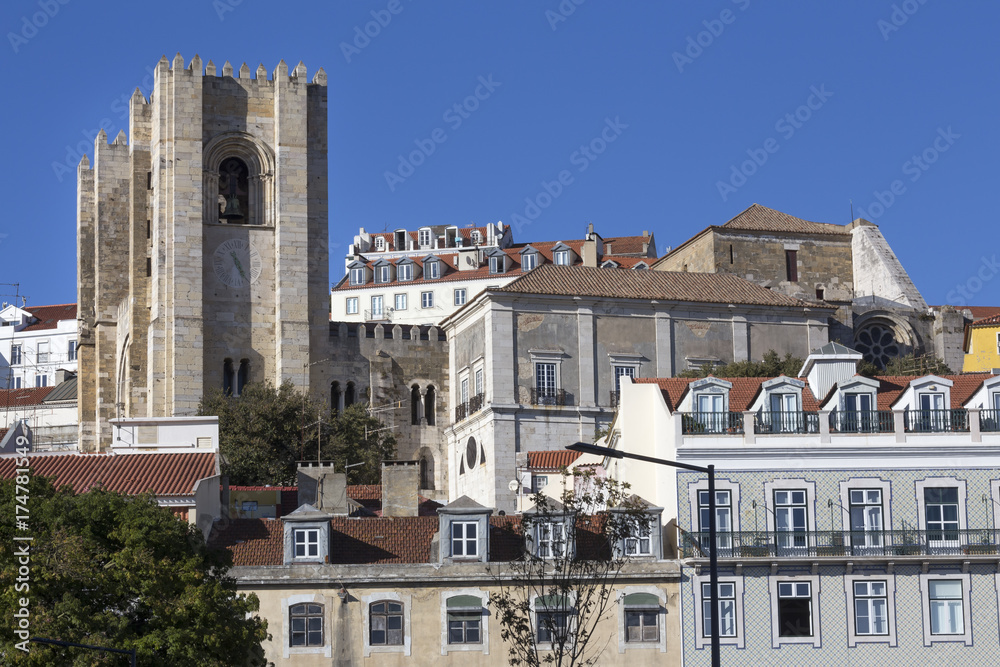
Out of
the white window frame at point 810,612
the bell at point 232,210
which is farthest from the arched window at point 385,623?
the bell at point 232,210

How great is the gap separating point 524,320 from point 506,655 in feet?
102

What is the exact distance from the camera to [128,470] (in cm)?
4581

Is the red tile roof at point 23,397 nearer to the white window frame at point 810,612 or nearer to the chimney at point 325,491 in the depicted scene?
the chimney at point 325,491

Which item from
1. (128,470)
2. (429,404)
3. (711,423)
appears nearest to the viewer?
(711,423)

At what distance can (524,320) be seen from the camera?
7181 cm

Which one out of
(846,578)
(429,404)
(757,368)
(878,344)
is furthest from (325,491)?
(878,344)

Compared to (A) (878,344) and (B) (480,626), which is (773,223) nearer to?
(A) (878,344)

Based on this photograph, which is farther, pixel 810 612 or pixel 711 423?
pixel 711 423

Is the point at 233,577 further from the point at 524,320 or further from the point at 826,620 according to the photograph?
the point at 524,320

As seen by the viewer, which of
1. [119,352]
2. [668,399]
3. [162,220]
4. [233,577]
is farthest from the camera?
[119,352]

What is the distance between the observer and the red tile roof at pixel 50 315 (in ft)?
475

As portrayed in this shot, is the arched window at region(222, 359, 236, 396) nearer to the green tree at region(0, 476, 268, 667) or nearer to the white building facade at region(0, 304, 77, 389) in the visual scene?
the green tree at region(0, 476, 268, 667)

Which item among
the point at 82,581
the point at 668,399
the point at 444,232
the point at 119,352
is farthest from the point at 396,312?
the point at 82,581

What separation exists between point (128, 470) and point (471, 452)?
30.0 metres
